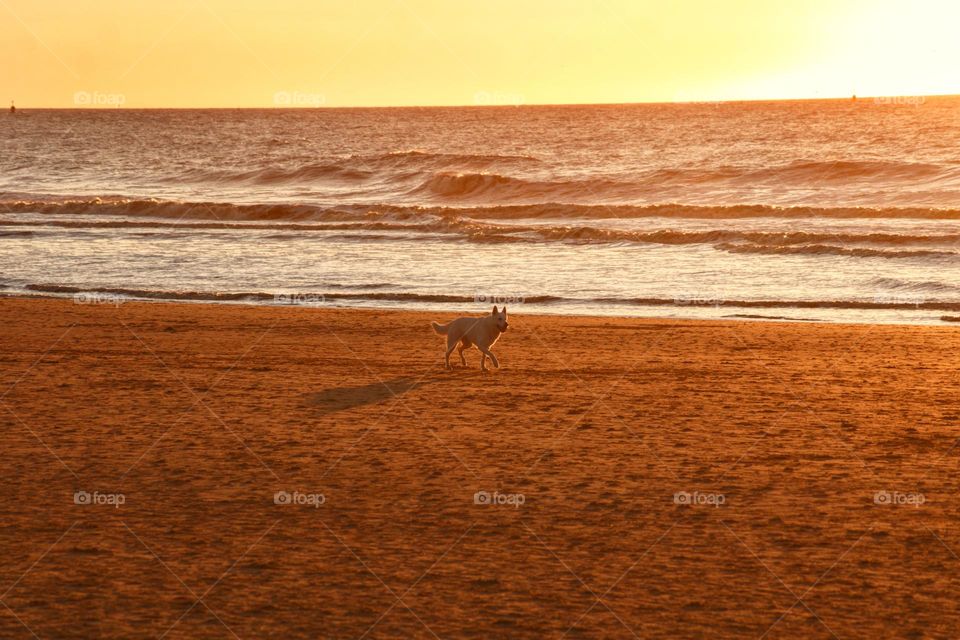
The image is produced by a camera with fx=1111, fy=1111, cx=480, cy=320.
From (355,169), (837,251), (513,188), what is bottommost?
(837,251)

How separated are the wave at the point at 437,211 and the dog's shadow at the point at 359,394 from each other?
81.7 ft

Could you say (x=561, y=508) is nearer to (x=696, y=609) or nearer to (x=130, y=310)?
(x=696, y=609)

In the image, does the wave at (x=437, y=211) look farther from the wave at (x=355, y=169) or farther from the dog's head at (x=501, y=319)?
the dog's head at (x=501, y=319)

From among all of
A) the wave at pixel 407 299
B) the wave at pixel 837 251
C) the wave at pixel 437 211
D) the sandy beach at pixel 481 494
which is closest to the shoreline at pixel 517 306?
the wave at pixel 407 299

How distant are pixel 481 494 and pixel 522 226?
25.7 m

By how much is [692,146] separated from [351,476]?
63.2 m

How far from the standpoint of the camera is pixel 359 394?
11523mm

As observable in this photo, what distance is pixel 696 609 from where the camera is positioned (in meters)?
6.16

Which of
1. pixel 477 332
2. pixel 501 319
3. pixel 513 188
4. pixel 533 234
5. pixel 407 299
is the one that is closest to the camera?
pixel 501 319

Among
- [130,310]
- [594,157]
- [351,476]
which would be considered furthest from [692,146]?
[351,476]

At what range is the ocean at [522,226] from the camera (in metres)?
20.3

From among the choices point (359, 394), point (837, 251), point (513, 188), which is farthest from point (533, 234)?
point (359, 394)

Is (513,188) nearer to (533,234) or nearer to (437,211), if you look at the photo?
(437,211)

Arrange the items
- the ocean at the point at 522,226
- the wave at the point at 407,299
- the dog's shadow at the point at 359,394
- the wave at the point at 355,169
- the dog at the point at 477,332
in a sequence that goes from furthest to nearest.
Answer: the wave at the point at 355,169 → the ocean at the point at 522,226 → the wave at the point at 407,299 → the dog at the point at 477,332 → the dog's shadow at the point at 359,394
